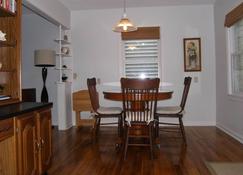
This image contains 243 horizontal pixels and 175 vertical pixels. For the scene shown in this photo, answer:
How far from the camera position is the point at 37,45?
5699 millimetres

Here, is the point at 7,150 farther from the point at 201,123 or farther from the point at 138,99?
the point at 201,123

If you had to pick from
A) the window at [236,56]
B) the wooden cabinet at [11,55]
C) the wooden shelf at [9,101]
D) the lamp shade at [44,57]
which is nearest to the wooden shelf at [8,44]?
the wooden cabinet at [11,55]

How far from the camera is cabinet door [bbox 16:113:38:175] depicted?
77.8 inches

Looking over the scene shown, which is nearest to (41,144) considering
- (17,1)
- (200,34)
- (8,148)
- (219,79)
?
(8,148)

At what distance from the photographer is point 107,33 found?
5543 millimetres

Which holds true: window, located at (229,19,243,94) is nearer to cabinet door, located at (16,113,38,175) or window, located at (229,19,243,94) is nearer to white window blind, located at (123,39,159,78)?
white window blind, located at (123,39,159,78)

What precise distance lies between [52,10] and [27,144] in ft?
10.1

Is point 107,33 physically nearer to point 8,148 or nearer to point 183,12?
point 183,12

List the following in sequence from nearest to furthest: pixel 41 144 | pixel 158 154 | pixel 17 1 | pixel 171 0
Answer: pixel 41 144 < pixel 17 1 < pixel 158 154 < pixel 171 0

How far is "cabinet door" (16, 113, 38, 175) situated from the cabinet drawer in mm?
72

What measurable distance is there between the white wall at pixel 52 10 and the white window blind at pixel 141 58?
4.47 ft

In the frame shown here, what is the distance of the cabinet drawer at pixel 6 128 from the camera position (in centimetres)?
178

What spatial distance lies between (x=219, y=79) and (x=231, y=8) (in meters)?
1.44

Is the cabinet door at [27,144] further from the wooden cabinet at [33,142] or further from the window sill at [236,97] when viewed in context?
the window sill at [236,97]
